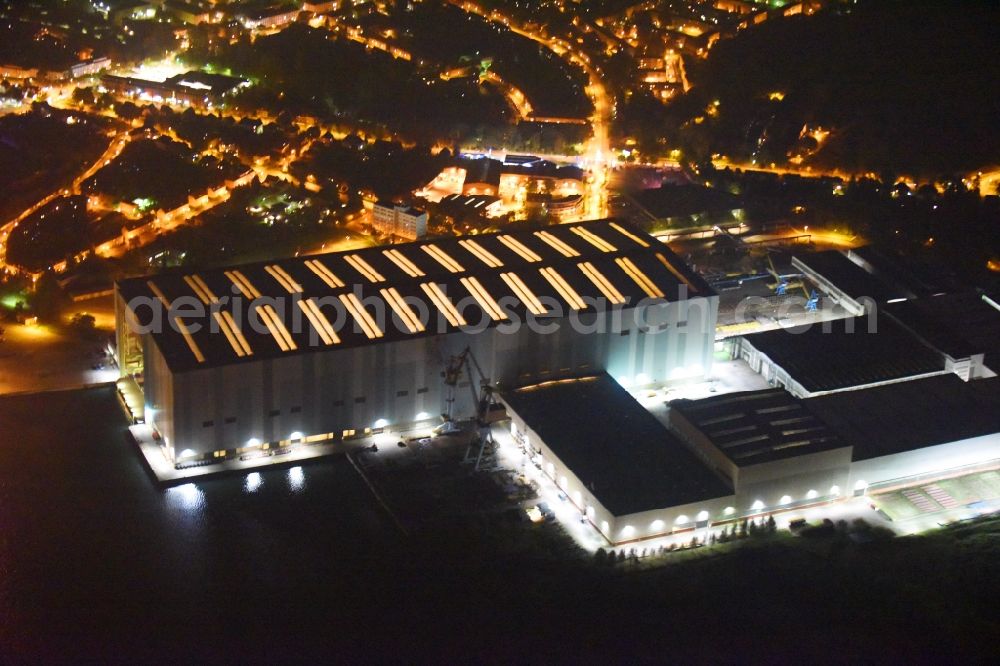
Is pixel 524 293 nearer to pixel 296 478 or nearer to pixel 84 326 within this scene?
pixel 296 478

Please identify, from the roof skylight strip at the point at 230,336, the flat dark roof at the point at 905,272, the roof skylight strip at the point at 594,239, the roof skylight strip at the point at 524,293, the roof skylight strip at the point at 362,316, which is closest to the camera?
the roof skylight strip at the point at 230,336

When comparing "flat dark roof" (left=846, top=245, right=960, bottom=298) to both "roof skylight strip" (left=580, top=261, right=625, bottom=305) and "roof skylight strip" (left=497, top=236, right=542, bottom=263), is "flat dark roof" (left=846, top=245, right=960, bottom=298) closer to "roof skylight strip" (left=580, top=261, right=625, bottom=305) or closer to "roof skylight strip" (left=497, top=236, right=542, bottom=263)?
"roof skylight strip" (left=580, top=261, right=625, bottom=305)

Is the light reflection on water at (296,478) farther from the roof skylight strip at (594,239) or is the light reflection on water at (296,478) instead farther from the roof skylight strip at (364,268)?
the roof skylight strip at (594,239)

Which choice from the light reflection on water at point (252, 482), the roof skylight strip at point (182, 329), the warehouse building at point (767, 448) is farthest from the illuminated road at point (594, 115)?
the light reflection on water at point (252, 482)

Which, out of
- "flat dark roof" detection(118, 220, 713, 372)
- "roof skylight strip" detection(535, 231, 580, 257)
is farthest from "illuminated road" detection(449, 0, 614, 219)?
"flat dark roof" detection(118, 220, 713, 372)

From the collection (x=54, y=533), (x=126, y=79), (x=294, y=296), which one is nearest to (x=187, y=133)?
(x=126, y=79)

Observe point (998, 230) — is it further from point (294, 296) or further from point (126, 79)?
point (126, 79)

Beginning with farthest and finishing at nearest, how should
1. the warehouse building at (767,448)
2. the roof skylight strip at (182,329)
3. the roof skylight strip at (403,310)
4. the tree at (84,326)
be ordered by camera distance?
the tree at (84,326)
the roof skylight strip at (403,310)
the roof skylight strip at (182,329)
the warehouse building at (767,448)

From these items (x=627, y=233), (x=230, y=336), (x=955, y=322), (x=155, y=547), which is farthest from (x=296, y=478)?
(x=955, y=322)

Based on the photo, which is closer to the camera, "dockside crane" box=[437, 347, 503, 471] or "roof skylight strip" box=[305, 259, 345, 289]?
"dockside crane" box=[437, 347, 503, 471]
